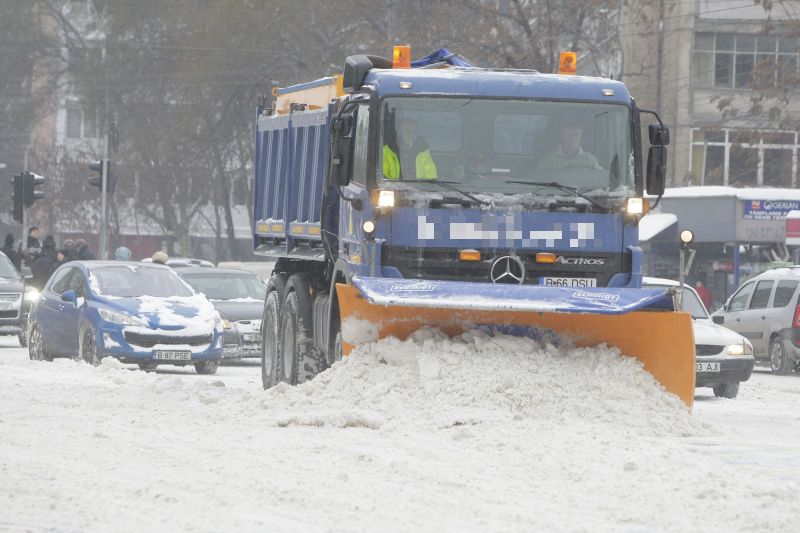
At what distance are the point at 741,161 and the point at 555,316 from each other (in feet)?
138

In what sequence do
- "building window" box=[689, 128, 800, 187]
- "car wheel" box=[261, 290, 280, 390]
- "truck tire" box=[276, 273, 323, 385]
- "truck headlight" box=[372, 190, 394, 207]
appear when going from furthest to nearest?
"building window" box=[689, 128, 800, 187] < "car wheel" box=[261, 290, 280, 390] < "truck tire" box=[276, 273, 323, 385] < "truck headlight" box=[372, 190, 394, 207]

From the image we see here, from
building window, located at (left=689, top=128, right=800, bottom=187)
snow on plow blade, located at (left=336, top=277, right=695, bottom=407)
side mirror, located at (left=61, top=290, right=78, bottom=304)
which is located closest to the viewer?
snow on plow blade, located at (left=336, top=277, right=695, bottom=407)

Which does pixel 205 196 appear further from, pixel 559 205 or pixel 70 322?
pixel 559 205

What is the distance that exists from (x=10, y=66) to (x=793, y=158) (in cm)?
3343

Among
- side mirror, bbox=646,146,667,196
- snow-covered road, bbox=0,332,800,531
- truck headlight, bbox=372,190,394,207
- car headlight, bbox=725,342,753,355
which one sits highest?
side mirror, bbox=646,146,667,196

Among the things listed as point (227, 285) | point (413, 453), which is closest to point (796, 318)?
point (227, 285)

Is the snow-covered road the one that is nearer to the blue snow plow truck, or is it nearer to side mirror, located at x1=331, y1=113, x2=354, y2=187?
the blue snow plow truck

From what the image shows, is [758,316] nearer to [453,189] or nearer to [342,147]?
[453,189]

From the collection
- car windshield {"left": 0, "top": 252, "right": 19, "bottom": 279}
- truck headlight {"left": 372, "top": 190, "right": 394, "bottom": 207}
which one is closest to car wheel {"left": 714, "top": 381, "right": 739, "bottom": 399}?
truck headlight {"left": 372, "top": 190, "right": 394, "bottom": 207}

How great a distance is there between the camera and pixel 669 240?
131 feet

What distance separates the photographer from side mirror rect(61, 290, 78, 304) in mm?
21922

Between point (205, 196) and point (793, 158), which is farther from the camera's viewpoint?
point (205, 196)

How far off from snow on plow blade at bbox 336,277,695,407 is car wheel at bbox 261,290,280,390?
388 cm

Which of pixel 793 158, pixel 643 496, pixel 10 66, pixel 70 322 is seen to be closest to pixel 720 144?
pixel 793 158
